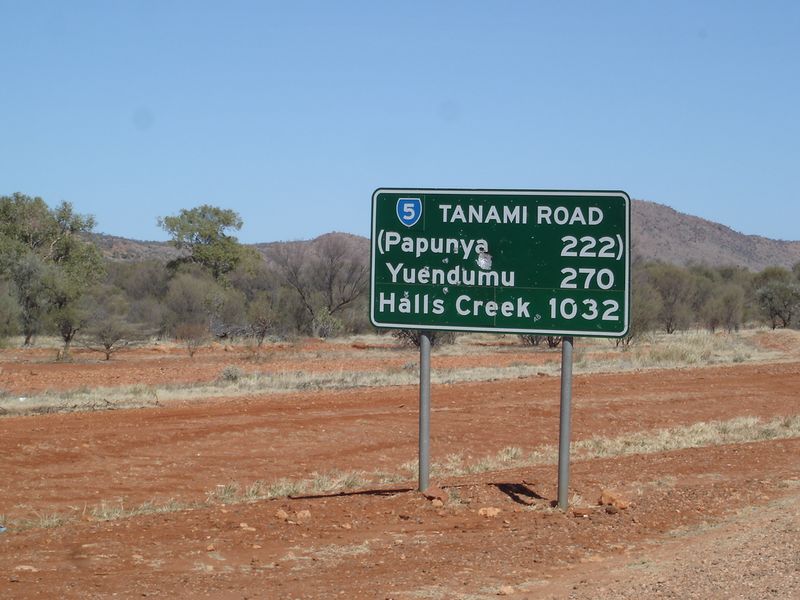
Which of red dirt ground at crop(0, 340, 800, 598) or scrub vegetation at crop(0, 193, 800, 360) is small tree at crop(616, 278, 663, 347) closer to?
scrub vegetation at crop(0, 193, 800, 360)

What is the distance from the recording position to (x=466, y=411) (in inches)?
884

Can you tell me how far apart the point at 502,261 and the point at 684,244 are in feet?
471

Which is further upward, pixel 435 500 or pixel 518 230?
pixel 518 230

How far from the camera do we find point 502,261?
10.5 meters

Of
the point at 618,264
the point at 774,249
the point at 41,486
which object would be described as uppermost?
the point at 774,249

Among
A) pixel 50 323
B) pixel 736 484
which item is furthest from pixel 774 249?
pixel 736 484

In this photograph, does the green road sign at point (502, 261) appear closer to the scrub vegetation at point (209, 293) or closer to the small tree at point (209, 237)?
the scrub vegetation at point (209, 293)

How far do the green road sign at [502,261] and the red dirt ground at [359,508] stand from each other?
6.07 ft

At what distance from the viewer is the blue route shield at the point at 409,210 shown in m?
10.7

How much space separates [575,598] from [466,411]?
15.7m

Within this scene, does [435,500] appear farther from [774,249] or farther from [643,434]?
[774,249]

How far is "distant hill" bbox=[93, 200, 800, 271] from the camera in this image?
14075 cm

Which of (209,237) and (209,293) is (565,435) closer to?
(209,293)

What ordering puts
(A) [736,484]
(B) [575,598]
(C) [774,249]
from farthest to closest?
(C) [774,249], (A) [736,484], (B) [575,598]
